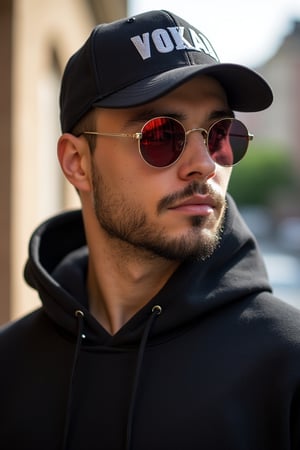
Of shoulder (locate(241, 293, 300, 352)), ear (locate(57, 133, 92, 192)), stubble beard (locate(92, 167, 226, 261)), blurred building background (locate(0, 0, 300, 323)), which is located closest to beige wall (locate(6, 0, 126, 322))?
blurred building background (locate(0, 0, 300, 323))

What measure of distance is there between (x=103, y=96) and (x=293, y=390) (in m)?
0.95

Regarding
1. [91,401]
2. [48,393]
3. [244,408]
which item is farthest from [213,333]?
[48,393]

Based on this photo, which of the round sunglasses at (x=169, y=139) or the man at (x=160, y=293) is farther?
the round sunglasses at (x=169, y=139)

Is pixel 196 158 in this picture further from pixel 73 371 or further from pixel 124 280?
pixel 73 371

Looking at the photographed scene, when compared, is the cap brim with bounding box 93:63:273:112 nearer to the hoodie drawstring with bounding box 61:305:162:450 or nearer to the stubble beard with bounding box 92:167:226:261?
the stubble beard with bounding box 92:167:226:261

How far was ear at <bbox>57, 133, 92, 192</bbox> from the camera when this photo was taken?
2102 millimetres

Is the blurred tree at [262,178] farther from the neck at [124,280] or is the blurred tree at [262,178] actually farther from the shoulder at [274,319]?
the shoulder at [274,319]

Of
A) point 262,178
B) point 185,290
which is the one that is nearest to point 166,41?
point 185,290

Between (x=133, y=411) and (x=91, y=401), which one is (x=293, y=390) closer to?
(x=133, y=411)

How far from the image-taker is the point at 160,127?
72.7 inches

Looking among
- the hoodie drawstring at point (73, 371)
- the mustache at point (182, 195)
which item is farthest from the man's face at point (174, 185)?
the hoodie drawstring at point (73, 371)

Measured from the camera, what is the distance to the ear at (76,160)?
210 cm

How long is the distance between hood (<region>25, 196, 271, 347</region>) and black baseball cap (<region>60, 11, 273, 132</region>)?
1.29 feet

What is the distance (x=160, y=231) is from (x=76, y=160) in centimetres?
46
